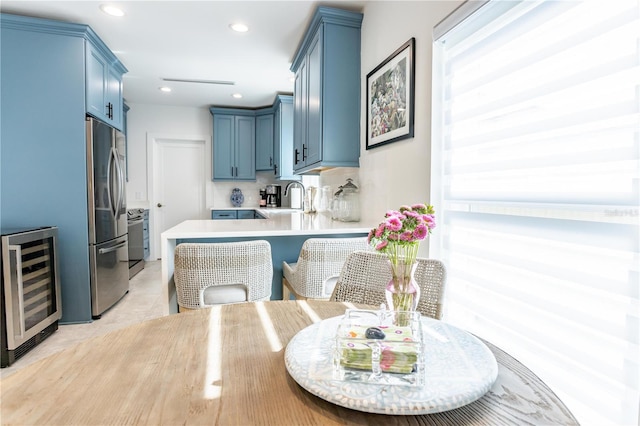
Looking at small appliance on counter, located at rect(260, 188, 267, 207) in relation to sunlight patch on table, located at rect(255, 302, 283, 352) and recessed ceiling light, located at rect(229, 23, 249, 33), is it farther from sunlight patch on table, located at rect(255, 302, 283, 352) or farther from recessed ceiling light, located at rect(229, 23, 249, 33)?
sunlight patch on table, located at rect(255, 302, 283, 352)

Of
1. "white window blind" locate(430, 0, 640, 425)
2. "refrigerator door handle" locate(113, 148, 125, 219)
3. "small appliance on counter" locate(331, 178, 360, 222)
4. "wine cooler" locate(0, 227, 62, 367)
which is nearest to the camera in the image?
"white window blind" locate(430, 0, 640, 425)

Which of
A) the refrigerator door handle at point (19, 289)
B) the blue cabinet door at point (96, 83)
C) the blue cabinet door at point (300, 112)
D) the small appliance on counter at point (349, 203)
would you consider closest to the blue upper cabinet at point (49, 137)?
the blue cabinet door at point (96, 83)

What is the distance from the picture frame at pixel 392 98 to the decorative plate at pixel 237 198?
11.6 ft

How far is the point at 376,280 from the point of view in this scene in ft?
4.07

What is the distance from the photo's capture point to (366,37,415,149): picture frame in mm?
1911

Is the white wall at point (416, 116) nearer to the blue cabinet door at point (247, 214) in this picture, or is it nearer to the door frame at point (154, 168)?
the blue cabinet door at point (247, 214)

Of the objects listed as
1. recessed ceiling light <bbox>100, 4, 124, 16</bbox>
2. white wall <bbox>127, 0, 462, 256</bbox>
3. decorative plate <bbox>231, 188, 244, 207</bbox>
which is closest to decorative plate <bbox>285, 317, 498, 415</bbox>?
white wall <bbox>127, 0, 462, 256</bbox>

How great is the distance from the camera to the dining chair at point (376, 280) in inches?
44.5

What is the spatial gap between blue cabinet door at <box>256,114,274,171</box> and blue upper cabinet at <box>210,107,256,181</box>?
2.8 inches

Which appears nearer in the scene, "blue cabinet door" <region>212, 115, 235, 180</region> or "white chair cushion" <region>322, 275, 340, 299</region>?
"white chair cushion" <region>322, 275, 340, 299</region>

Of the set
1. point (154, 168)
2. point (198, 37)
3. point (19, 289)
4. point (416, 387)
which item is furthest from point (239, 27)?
point (154, 168)

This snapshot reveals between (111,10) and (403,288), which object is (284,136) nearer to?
(111,10)

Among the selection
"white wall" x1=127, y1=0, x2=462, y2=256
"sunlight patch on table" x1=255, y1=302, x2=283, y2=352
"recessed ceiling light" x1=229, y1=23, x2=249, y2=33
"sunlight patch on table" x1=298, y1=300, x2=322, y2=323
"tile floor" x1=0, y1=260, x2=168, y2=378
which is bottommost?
"tile floor" x1=0, y1=260, x2=168, y2=378

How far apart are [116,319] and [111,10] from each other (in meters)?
2.52
